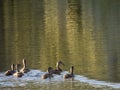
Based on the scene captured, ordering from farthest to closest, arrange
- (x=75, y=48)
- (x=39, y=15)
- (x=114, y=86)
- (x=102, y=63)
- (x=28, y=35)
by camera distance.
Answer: (x=39, y=15) < (x=28, y=35) < (x=75, y=48) < (x=102, y=63) < (x=114, y=86)

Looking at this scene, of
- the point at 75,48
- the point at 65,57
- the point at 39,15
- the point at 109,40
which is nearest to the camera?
the point at 65,57

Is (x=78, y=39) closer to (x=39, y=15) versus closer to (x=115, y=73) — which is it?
(x=115, y=73)

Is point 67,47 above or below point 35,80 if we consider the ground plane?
above

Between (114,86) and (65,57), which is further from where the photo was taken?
(65,57)

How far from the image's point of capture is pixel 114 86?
80.0 ft

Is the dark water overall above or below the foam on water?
above

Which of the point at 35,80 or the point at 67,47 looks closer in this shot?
the point at 35,80

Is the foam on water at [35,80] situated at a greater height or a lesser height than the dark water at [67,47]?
lesser

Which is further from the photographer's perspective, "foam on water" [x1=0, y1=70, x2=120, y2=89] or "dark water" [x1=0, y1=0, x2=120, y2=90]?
"dark water" [x1=0, y1=0, x2=120, y2=90]

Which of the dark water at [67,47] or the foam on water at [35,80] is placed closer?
the foam on water at [35,80]

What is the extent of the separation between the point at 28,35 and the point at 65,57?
1185cm

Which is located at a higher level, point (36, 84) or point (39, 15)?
point (39, 15)

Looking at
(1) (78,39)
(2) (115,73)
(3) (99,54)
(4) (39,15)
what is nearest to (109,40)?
(1) (78,39)

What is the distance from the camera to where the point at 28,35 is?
44469 mm
